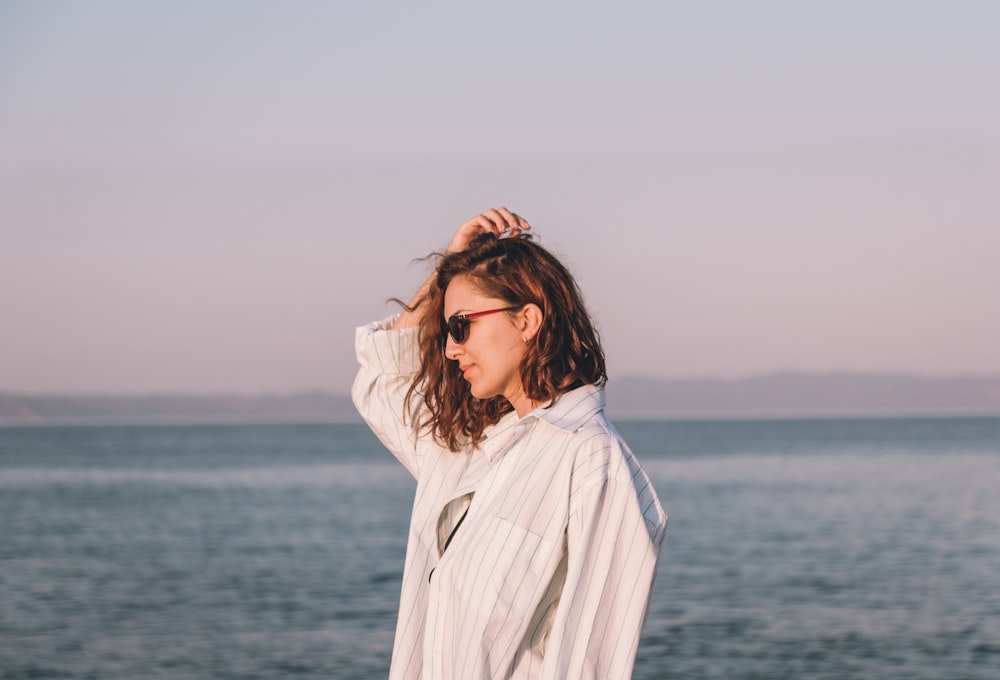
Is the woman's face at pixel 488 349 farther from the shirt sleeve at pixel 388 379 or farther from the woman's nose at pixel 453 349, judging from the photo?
the shirt sleeve at pixel 388 379

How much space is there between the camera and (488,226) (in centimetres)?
281

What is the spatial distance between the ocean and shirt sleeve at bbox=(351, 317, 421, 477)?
29.5ft

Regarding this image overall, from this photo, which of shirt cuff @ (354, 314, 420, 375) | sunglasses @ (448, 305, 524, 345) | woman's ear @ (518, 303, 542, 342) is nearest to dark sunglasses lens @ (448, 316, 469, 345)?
sunglasses @ (448, 305, 524, 345)

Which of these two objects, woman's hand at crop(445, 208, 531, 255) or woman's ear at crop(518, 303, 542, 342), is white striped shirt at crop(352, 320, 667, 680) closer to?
woman's ear at crop(518, 303, 542, 342)

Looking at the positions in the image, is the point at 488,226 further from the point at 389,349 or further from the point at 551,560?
the point at 551,560

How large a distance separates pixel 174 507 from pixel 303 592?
71.6 feet

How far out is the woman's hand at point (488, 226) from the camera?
2795 millimetres

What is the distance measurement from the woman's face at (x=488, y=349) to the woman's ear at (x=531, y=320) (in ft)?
0.05

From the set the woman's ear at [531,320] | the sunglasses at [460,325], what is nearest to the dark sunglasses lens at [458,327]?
the sunglasses at [460,325]

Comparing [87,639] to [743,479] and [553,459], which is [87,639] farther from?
[743,479]

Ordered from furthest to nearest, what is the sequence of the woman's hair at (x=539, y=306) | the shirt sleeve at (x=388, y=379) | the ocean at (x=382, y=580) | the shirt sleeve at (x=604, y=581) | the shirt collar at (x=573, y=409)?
the ocean at (x=382, y=580)
the shirt sleeve at (x=388, y=379)
the woman's hair at (x=539, y=306)
the shirt collar at (x=573, y=409)
the shirt sleeve at (x=604, y=581)

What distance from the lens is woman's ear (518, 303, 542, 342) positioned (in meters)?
2.58

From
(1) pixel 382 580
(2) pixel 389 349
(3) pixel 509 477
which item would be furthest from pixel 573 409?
(1) pixel 382 580

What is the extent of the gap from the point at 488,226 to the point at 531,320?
338 millimetres
